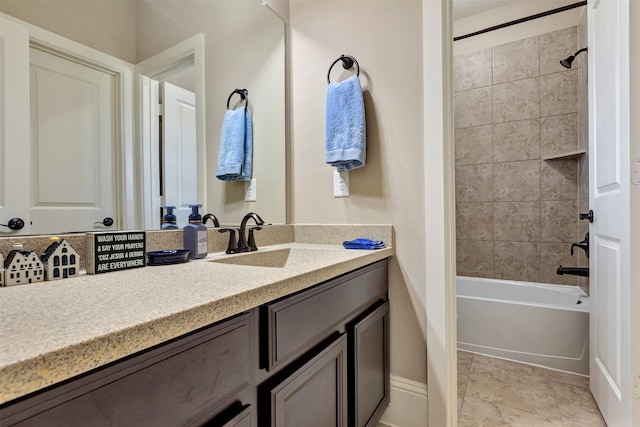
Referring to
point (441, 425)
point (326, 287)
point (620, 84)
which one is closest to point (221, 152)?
point (326, 287)

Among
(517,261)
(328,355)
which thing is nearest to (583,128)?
(517,261)

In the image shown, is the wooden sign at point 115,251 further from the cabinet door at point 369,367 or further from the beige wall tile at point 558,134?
the beige wall tile at point 558,134

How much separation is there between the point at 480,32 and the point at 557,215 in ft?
5.62

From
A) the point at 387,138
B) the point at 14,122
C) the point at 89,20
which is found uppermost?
the point at 89,20

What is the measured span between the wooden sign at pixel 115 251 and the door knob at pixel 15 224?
0.49 ft

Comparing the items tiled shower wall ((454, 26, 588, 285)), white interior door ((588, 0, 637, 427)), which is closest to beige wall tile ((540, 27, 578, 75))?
tiled shower wall ((454, 26, 588, 285))

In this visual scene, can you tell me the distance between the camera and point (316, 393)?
89cm

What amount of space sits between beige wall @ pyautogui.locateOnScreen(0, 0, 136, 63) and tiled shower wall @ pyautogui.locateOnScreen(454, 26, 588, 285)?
2.79m

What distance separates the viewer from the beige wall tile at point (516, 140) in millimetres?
2701

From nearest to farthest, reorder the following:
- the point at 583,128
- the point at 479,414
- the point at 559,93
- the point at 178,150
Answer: the point at 178,150 → the point at 479,414 → the point at 583,128 → the point at 559,93

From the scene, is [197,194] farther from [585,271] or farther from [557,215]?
[557,215]

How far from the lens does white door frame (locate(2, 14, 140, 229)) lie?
37.9 inches

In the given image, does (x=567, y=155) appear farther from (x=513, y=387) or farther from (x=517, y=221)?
(x=513, y=387)

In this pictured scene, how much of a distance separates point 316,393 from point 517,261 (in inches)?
100
